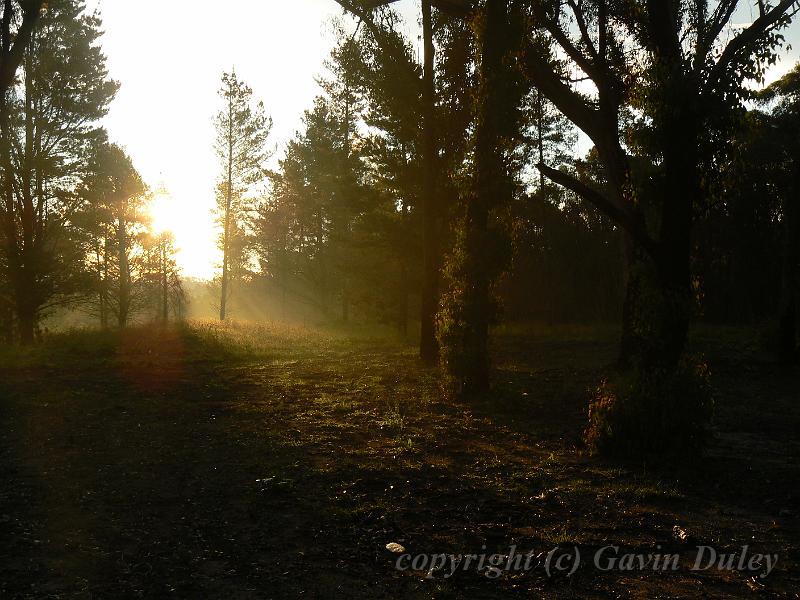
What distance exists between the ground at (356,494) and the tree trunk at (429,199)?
5146 mm

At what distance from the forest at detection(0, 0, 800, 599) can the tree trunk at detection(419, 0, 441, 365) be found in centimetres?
8

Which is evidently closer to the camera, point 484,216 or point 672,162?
point 672,162

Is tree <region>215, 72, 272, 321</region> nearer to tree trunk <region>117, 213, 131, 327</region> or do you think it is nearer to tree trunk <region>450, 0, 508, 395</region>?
tree trunk <region>117, 213, 131, 327</region>

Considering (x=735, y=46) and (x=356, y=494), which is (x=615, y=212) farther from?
(x=356, y=494)

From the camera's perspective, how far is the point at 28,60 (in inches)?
882

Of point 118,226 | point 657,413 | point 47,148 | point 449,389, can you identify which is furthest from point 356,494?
point 118,226

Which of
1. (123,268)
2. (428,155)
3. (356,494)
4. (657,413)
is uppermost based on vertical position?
(428,155)

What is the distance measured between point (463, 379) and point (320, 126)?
1551 inches

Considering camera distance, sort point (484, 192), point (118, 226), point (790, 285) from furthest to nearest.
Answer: point (118, 226)
point (790, 285)
point (484, 192)

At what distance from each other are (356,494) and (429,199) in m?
13.1

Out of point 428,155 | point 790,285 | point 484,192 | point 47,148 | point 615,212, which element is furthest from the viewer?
point 47,148

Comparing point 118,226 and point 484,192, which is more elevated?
point 118,226

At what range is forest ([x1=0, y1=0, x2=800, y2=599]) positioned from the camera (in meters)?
4.54

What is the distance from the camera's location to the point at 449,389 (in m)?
11.8
